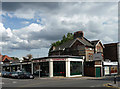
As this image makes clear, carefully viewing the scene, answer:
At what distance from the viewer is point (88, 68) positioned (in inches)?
1641

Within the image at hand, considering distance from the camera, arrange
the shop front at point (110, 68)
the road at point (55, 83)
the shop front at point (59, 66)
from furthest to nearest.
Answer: the shop front at point (110, 68) → the shop front at point (59, 66) → the road at point (55, 83)

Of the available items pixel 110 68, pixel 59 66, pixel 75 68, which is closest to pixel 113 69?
pixel 110 68

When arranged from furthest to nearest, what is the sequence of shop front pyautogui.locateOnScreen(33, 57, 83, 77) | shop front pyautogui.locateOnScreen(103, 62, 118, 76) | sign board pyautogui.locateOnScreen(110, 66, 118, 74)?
sign board pyautogui.locateOnScreen(110, 66, 118, 74), shop front pyautogui.locateOnScreen(103, 62, 118, 76), shop front pyautogui.locateOnScreen(33, 57, 83, 77)

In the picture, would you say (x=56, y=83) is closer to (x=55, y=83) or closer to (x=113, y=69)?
(x=55, y=83)

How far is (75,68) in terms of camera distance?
1596 inches

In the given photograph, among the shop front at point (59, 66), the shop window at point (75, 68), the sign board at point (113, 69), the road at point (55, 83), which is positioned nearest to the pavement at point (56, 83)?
the road at point (55, 83)

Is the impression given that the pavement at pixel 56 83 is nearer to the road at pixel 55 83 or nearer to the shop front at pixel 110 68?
the road at pixel 55 83

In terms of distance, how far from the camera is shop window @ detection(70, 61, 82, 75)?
3947 centimetres

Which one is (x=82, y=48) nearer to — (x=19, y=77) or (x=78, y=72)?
(x=78, y=72)

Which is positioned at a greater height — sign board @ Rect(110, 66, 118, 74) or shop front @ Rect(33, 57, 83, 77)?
shop front @ Rect(33, 57, 83, 77)

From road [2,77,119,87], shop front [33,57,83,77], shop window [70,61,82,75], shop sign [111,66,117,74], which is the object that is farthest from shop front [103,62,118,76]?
road [2,77,119,87]

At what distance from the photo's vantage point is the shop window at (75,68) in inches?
1554

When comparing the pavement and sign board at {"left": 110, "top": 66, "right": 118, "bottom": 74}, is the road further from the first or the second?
sign board at {"left": 110, "top": 66, "right": 118, "bottom": 74}

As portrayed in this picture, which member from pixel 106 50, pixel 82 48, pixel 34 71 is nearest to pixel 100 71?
pixel 82 48
